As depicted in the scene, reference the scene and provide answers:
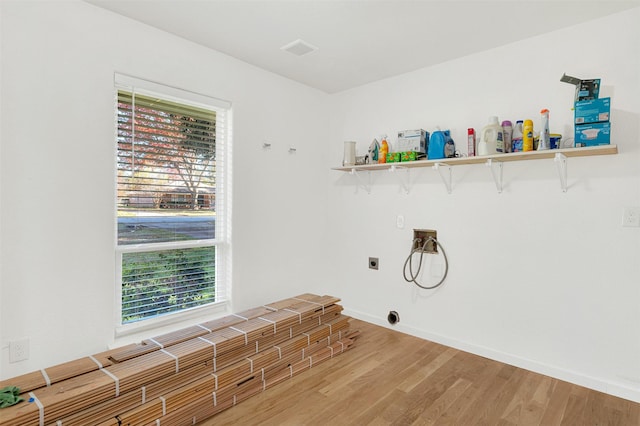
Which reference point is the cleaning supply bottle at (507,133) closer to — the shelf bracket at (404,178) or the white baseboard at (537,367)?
the shelf bracket at (404,178)

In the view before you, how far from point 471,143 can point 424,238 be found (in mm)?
1028

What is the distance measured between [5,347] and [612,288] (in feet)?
13.2

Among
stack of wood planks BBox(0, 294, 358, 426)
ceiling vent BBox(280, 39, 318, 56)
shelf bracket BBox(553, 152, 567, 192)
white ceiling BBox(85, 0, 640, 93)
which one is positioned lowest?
stack of wood planks BBox(0, 294, 358, 426)

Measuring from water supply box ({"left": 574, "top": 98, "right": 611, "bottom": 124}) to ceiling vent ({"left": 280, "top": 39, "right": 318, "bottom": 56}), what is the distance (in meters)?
2.06

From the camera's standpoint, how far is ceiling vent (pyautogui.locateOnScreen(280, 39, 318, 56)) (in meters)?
2.89

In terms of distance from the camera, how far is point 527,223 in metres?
2.83

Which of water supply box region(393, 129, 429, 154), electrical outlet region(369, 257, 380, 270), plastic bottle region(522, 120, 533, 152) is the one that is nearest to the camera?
plastic bottle region(522, 120, 533, 152)

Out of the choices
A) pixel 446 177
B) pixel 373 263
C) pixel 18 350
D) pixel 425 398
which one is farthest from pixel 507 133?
pixel 18 350

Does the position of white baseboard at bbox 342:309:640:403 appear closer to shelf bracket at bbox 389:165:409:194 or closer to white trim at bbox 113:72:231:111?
shelf bracket at bbox 389:165:409:194

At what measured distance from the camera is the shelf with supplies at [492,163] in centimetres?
242

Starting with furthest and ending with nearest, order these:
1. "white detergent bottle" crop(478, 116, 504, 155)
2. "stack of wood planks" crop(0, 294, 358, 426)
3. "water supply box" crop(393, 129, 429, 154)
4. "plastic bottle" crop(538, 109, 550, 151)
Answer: "water supply box" crop(393, 129, 429, 154) → "white detergent bottle" crop(478, 116, 504, 155) → "plastic bottle" crop(538, 109, 550, 151) → "stack of wood planks" crop(0, 294, 358, 426)

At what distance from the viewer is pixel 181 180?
2.92 metres

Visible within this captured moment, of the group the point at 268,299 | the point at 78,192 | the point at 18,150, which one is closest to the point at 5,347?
the point at 78,192

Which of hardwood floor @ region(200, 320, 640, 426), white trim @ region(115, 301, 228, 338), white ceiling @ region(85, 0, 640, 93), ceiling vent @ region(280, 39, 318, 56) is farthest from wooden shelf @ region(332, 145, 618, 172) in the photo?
white trim @ region(115, 301, 228, 338)
